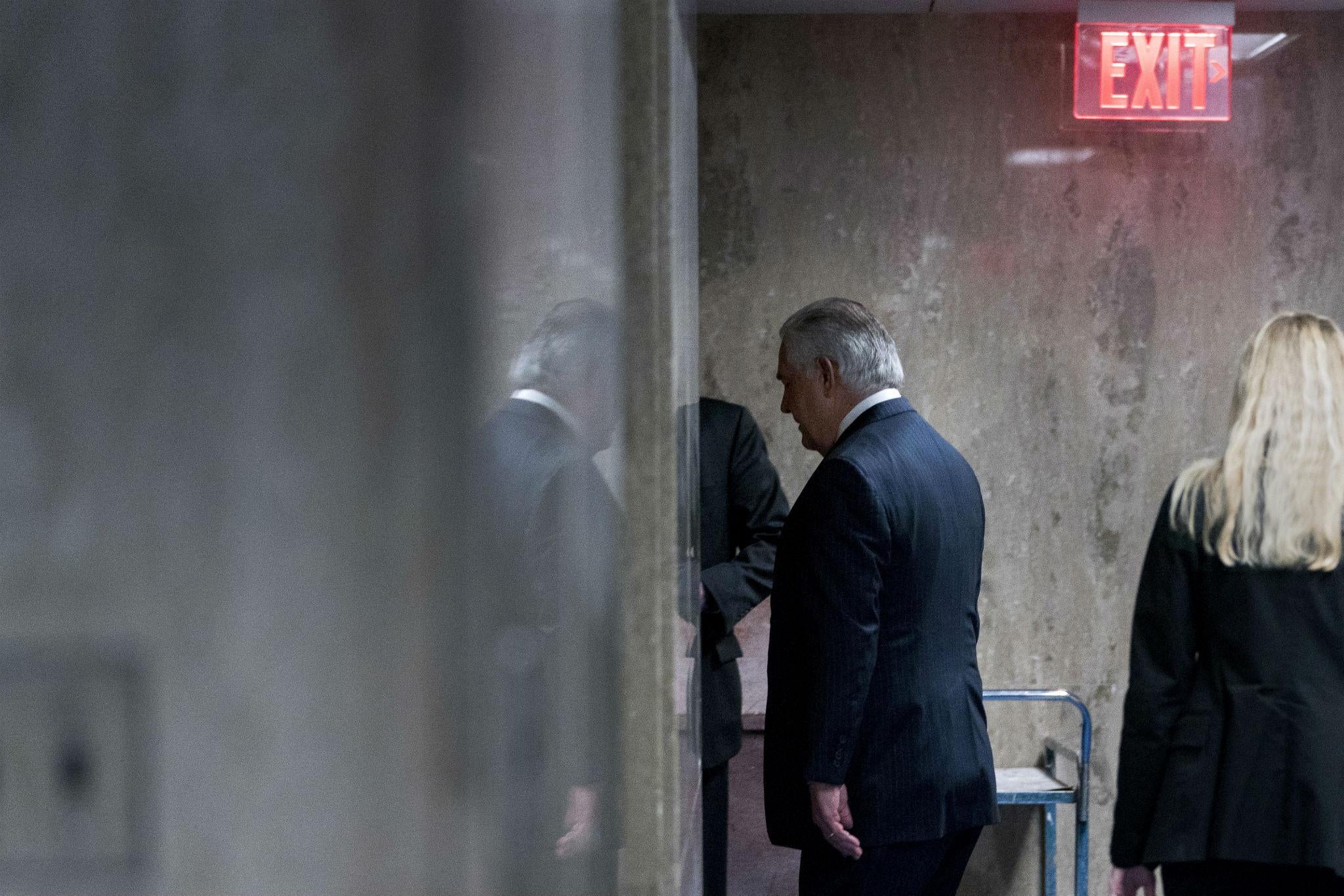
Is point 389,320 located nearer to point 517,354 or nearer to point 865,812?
point 517,354

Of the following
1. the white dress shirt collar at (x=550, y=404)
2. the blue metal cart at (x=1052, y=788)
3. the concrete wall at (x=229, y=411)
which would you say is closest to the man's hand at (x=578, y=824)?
the concrete wall at (x=229, y=411)

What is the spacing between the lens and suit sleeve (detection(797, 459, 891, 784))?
1901 millimetres

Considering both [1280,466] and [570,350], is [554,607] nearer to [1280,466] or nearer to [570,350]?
[570,350]

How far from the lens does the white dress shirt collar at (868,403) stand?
7.01 feet

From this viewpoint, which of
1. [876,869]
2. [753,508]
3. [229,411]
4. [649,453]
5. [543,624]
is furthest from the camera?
[753,508]

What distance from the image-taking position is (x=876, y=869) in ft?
6.47

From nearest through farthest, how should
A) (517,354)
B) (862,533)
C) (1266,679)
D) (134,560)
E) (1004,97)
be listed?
(134,560)
(517,354)
(1266,679)
(862,533)
(1004,97)

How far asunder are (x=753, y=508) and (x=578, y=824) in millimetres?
1829

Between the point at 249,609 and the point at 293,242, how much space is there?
7.6 inches

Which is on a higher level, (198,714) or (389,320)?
(389,320)

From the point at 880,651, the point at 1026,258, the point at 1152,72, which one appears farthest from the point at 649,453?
the point at 1152,72

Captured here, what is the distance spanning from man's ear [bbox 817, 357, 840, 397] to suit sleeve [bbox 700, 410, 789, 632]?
451mm

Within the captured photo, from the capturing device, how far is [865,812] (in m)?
1.95

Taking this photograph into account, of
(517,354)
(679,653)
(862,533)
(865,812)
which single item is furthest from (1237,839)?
(517,354)
